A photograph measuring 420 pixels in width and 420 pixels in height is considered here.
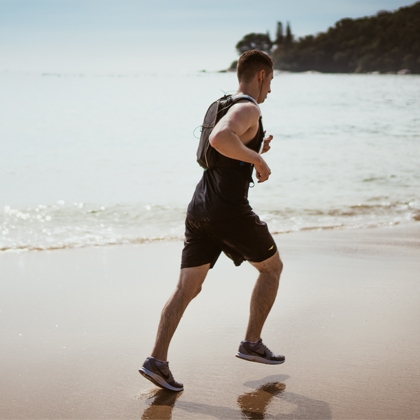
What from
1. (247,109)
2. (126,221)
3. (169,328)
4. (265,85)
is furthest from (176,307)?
(126,221)

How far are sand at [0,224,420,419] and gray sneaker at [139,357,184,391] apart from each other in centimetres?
9

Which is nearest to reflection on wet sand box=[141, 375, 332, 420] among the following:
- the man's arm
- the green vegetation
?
the man's arm

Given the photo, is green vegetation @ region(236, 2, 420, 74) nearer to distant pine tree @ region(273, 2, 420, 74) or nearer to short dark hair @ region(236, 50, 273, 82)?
distant pine tree @ region(273, 2, 420, 74)

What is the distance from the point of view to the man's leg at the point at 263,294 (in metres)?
3.57

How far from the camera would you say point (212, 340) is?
4109 mm

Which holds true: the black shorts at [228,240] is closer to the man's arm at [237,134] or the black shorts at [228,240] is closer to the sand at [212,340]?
the man's arm at [237,134]

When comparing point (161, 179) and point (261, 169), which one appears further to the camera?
point (161, 179)

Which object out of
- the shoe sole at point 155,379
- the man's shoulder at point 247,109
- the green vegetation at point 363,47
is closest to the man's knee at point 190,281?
the shoe sole at point 155,379

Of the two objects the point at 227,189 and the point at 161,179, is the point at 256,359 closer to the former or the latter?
the point at 227,189

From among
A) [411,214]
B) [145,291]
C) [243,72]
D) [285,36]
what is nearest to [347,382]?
[243,72]

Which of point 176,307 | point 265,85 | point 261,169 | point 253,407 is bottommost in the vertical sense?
point 253,407

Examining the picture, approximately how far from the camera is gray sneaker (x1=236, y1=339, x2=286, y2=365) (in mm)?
3580

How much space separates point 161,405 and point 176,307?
0.50m

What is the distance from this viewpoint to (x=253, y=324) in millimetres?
3611
